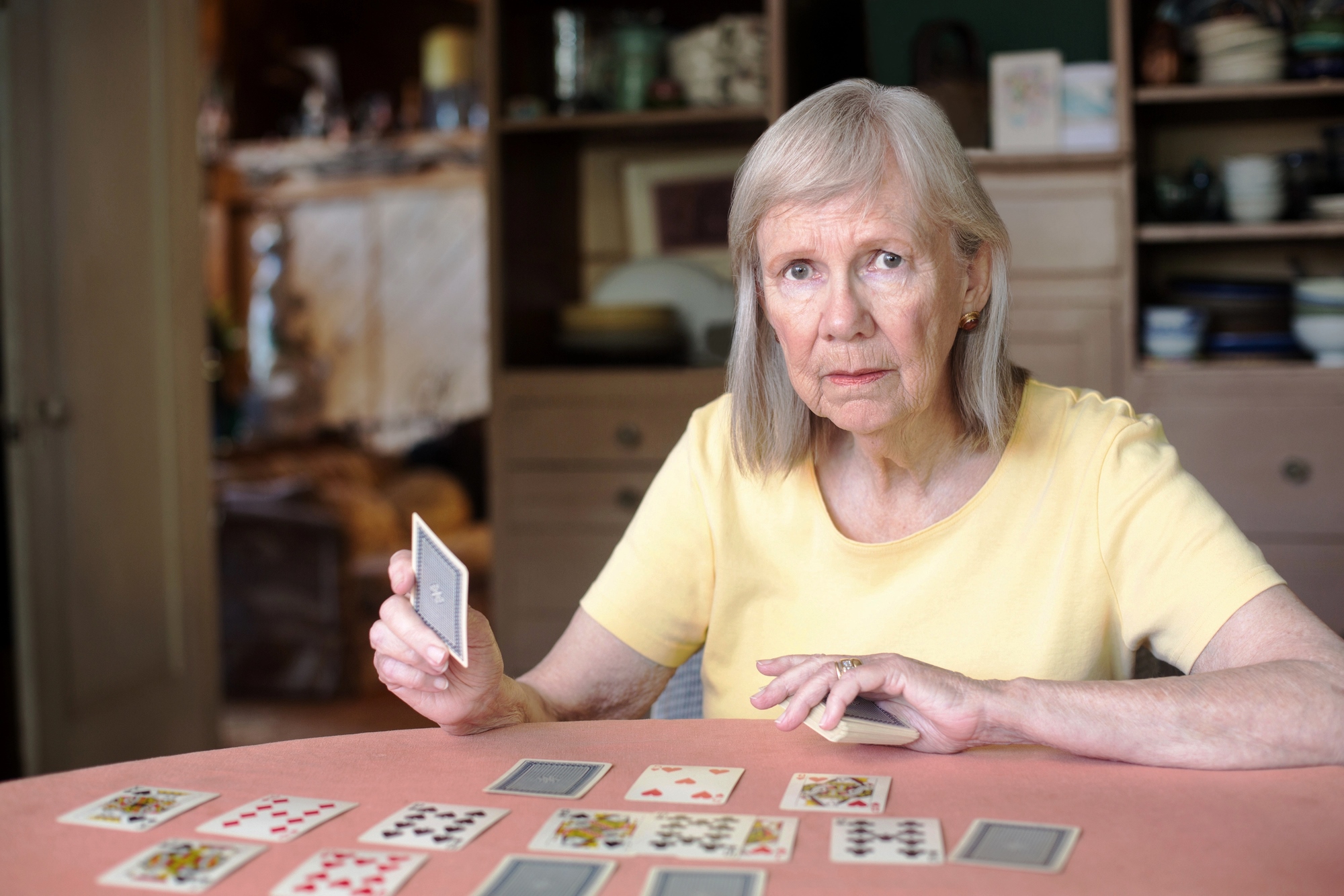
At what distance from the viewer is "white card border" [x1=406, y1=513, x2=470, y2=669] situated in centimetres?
111

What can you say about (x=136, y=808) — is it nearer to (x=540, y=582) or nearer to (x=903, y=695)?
(x=903, y=695)

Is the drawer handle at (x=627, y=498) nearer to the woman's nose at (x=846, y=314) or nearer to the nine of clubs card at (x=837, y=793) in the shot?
the woman's nose at (x=846, y=314)

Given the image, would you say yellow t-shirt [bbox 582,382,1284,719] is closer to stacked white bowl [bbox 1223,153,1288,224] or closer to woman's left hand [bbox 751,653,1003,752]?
woman's left hand [bbox 751,653,1003,752]

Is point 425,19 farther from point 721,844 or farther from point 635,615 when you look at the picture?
point 721,844

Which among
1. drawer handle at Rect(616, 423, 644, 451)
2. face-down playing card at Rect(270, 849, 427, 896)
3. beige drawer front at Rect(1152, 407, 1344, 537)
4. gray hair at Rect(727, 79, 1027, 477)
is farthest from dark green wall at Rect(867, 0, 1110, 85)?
face-down playing card at Rect(270, 849, 427, 896)

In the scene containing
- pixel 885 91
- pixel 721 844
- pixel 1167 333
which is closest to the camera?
pixel 721 844

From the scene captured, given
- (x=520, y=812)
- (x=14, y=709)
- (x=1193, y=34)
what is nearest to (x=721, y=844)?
(x=520, y=812)

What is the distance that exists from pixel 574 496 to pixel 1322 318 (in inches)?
67.4

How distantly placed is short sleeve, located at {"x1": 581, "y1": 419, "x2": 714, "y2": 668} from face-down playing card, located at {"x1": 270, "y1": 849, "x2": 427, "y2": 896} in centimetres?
58

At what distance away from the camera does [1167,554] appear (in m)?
1.28

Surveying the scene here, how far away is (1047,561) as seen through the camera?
136cm

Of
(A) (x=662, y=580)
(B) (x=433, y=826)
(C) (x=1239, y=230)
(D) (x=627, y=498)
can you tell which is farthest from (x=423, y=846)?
(C) (x=1239, y=230)

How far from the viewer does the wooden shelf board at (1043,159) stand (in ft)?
8.62

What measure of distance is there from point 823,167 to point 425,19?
6.62m
